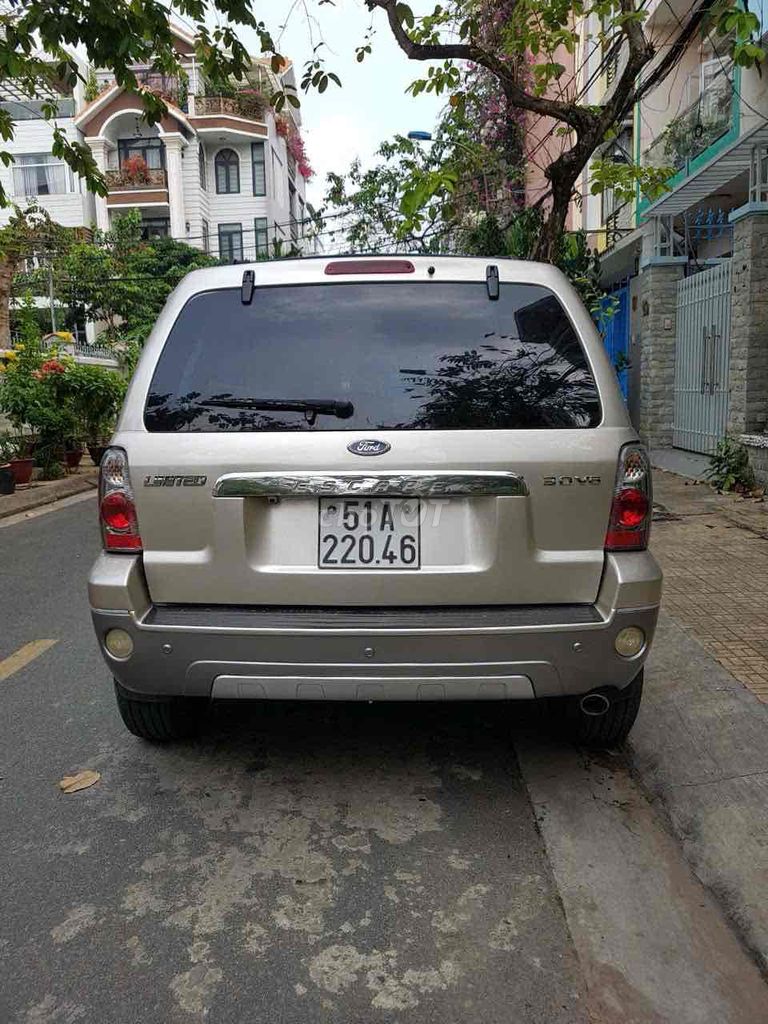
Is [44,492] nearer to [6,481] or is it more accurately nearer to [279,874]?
[6,481]

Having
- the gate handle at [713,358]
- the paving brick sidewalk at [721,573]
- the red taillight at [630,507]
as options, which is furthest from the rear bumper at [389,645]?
the gate handle at [713,358]

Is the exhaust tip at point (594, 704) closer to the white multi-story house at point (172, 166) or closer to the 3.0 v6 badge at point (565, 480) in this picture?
the 3.0 v6 badge at point (565, 480)

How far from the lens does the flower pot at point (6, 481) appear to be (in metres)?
11.3

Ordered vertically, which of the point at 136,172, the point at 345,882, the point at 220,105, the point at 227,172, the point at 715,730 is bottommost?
the point at 345,882

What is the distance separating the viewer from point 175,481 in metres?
2.79

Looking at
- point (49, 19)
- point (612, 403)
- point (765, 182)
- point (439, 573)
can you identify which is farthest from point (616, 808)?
point (765, 182)

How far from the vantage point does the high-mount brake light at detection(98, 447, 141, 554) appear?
2857mm

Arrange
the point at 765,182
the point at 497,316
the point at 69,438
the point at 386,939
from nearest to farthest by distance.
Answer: the point at 386,939 < the point at 497,316 < the point at 765,182 < the point at 69,438

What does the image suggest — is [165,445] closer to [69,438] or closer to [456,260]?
[456,260]

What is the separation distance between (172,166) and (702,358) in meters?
29.9

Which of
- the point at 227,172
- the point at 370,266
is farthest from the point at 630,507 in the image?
the point at 227,172

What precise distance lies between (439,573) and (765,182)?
30.1 ft

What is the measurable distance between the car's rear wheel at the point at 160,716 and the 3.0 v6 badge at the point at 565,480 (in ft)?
5.19

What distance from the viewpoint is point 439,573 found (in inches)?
109
